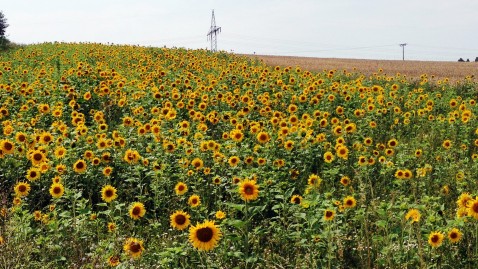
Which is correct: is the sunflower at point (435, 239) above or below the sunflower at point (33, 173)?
below

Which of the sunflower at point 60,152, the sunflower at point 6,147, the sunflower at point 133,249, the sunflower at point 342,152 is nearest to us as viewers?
the sunflower at point 133,249

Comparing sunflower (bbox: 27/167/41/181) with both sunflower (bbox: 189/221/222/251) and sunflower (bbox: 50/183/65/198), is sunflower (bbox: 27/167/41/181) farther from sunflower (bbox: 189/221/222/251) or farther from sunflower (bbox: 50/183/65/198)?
sunflower (bbox: 189/221/222/251)

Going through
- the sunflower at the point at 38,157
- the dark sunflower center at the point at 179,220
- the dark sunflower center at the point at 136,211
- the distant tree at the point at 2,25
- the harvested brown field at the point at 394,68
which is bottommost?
the dark sunflower center at the point at 136,211

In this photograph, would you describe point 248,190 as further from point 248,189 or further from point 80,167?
point 80,167

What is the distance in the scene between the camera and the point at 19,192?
4195mm

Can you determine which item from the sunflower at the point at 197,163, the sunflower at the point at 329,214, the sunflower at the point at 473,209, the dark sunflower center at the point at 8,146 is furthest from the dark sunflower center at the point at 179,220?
the dark sunflower center at the point at 8,146

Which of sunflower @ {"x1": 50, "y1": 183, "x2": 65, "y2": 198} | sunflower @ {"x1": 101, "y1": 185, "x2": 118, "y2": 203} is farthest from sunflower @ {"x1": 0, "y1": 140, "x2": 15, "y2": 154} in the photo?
sunflower @ {"x1": 101, "y1": 185, "x2": 118, "y2": 203}

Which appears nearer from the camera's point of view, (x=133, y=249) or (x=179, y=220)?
(x=133, y=249)

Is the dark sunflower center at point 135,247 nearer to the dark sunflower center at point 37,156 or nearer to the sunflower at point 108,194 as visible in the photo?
the sunflower at point 108,194

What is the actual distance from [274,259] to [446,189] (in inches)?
92.7

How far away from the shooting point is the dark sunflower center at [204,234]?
2.89 metres

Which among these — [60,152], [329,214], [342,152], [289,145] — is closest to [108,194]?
[60,152]

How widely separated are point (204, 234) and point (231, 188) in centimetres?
190

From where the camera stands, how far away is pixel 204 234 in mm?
2896
